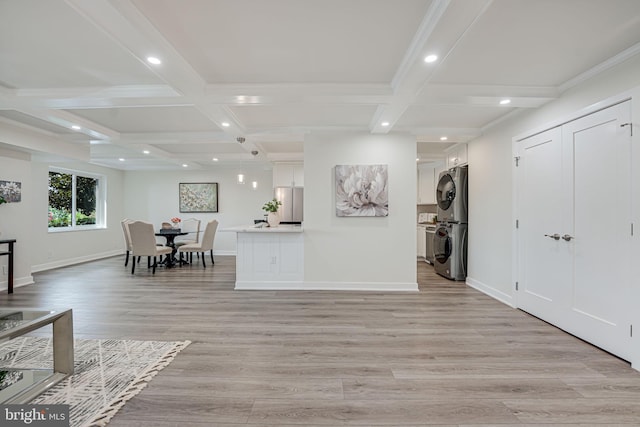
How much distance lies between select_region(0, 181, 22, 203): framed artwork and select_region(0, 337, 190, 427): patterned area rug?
3216mm

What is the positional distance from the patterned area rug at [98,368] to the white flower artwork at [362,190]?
2.75 meters

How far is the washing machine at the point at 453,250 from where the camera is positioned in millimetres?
Answer: 4801

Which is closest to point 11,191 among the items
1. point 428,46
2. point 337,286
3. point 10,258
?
point 10,258

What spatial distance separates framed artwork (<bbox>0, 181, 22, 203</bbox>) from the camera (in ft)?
14.4

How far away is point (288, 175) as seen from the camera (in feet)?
21.4

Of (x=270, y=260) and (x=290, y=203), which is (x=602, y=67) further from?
(x=290, y=203)

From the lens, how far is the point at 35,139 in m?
4.34

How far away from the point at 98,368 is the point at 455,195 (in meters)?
5.02

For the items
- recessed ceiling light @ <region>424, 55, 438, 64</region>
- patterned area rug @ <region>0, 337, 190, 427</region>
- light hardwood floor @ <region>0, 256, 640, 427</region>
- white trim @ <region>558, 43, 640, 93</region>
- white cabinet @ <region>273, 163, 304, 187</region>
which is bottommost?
light hardwood floor @ <region>0, 256, 640, 427</region>

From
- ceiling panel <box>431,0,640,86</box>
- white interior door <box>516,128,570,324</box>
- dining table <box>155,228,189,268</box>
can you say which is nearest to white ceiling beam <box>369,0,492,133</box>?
ceiling panel <box>431,0,640,86</box>

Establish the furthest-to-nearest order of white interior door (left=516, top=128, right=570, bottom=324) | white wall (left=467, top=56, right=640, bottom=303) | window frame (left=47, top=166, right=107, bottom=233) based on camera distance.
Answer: window frame (left=47, top=166, right=107, bottom=233)
white interior door (left=516, top=128, right=570, bottom=324)
white wall (left=467, top=56, right=640, bottom=303)

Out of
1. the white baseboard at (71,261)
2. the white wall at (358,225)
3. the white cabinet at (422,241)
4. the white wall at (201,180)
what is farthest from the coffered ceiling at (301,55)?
the white wall at (201,180)

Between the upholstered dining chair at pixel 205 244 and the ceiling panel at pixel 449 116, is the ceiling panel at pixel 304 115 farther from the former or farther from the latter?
the upholstered dining chair at pixel 205 244

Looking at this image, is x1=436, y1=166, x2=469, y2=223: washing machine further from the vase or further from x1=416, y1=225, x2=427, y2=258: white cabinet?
the vase
